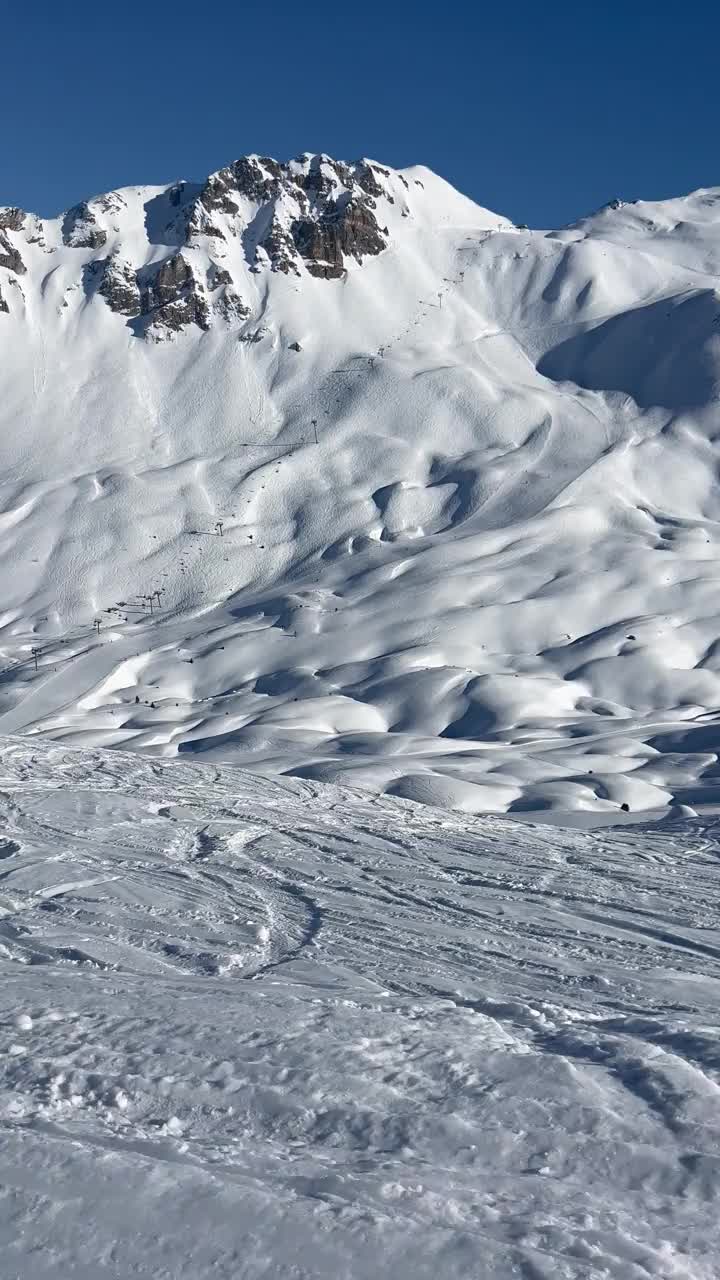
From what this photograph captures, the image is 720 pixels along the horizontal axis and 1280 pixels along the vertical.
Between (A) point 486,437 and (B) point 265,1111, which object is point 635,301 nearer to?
(A) point 486,437

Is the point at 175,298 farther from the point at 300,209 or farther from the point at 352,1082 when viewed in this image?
the point at 352,1082

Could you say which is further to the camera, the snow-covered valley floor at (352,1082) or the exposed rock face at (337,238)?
the exposed rock face at (337,238)

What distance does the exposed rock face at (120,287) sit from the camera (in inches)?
4867

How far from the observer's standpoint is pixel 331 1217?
19.0 feet

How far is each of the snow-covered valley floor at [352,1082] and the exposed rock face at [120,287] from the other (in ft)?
385

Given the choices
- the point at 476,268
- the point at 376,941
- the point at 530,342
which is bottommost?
the point at 376,941

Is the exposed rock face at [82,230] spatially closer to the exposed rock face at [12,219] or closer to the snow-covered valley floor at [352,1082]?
the exposed rock face at [12,219]

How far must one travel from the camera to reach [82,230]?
13488 centimetres

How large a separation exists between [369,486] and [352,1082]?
88789mm

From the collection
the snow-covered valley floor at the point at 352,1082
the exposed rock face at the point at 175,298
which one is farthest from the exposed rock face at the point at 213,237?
the snow-covered valley floor at the point at 352,1082

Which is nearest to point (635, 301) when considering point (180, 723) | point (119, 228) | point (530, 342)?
point (530, 342)

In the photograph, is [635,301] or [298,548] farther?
[635,301]

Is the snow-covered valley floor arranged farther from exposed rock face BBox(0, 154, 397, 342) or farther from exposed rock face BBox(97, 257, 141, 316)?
exposed rock face BBox(97, 257, 141, 316)

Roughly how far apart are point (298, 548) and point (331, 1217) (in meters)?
84.9
